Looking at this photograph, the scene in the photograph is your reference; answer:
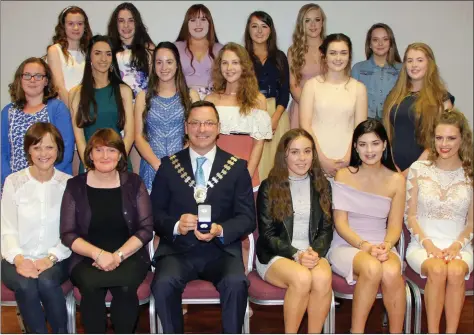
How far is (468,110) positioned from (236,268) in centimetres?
327

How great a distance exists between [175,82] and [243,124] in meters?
0.54

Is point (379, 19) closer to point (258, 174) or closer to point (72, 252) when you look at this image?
point (258, 174)

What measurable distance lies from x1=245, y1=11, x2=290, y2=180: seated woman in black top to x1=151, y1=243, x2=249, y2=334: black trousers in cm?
121

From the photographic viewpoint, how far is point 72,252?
3.71 m

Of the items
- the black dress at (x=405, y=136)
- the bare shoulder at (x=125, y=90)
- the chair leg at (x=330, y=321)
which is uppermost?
the bare shoulder at (x=125, y=90)

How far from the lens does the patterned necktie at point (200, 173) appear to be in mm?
3725

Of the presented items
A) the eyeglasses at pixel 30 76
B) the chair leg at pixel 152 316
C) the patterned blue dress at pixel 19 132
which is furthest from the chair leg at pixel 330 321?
the eyeglasses at pixel 30 76

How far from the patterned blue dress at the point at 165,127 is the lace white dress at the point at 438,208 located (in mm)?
1509

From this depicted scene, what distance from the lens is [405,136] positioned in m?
4.34

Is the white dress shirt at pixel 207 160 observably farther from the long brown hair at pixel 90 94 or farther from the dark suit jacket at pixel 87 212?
the long brown hair at pixel 90 94

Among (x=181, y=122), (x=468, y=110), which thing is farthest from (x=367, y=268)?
(x=468, y=110)

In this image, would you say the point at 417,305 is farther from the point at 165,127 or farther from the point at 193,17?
the point at 193,17

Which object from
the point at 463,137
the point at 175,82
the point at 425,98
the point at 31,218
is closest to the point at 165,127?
the point at 175,82

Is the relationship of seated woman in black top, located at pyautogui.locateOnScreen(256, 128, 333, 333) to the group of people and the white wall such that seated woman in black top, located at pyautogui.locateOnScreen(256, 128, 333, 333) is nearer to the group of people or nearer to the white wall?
the group of people
